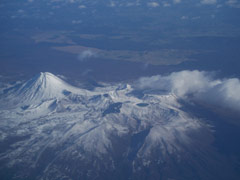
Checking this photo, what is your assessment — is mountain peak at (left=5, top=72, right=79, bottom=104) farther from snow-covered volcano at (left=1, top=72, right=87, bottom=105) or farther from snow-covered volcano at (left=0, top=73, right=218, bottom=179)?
snow-covered volcano at (left=0, top=73, right=218, bottom=179)

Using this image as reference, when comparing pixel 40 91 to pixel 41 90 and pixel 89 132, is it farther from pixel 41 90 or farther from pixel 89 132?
pixel 89 132

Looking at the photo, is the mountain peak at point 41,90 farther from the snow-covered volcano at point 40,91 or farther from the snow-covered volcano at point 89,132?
the snow-covered volcano at point 89,132

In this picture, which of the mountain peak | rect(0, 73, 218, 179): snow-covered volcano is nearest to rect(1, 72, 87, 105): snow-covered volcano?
the mountain peak

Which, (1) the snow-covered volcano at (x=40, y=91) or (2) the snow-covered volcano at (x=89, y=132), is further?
(1) the snow-covered volcano at (x=40, y=91)

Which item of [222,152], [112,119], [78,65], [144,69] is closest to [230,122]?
[222,152]

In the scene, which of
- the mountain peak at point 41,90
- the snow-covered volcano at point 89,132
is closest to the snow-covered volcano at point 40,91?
the mountain peak at point 41,90

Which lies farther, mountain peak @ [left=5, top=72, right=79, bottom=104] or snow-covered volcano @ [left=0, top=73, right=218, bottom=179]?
mountain peak @ [left=5, top=72, right=79, bottom=104]

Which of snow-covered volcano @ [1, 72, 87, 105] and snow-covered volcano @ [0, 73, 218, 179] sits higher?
snow-covered volcano @ [1, 72, 87, 105]

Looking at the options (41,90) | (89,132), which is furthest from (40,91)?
(89,132)

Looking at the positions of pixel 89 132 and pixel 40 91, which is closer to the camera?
pixel 89 132
